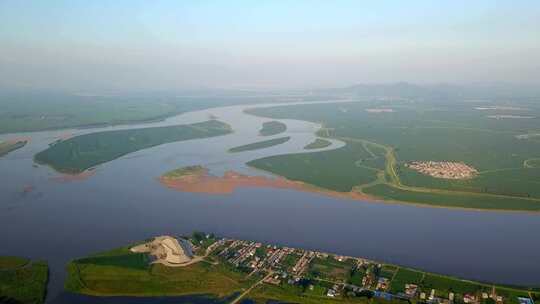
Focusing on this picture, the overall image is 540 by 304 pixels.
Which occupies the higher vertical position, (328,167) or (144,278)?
(328,167)

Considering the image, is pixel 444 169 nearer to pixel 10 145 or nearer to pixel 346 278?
pixel 346 278

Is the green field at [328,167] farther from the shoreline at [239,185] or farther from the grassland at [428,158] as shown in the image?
the shoreline at [239,185]

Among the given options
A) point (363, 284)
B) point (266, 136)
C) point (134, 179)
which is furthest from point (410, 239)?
point (266, 136)

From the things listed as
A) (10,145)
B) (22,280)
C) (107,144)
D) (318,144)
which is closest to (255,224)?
(22,280)

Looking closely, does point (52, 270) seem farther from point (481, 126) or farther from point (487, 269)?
point (481, 126)

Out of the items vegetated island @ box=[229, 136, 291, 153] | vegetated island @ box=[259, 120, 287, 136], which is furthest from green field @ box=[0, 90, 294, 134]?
vegetated island @ box=[229, 136, 291, 153]

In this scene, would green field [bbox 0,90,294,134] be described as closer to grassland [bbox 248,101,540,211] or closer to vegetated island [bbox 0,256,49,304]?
grassland [bbox 248,101,540,211]

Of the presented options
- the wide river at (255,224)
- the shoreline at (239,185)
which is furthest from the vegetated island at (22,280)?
the shoreline at (239,185)
